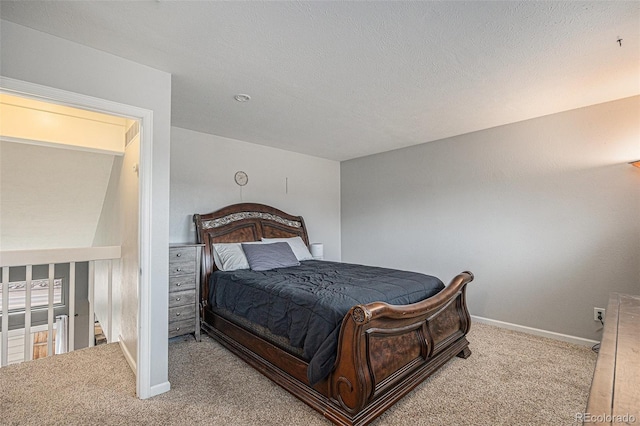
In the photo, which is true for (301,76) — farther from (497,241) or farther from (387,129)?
(497,241)

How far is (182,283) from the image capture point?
312 centimetres

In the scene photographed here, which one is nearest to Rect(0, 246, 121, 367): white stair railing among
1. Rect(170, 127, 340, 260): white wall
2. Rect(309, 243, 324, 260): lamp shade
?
Rect(170, 127, 340, 260): white wall

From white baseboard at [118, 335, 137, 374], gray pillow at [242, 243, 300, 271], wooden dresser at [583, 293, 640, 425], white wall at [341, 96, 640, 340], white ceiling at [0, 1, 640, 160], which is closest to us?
wooden dresser at [583, 293, 640, 425]

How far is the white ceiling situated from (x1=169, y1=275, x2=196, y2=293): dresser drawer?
1810 mm

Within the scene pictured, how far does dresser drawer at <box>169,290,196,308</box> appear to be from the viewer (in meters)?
3.04

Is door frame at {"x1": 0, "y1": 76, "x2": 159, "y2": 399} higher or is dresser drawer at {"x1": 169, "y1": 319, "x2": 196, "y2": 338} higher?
door frame at {"x1": 0, "y1": 76, "x2": 159, "y2": 399}

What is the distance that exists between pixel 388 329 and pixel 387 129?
8.57 feet

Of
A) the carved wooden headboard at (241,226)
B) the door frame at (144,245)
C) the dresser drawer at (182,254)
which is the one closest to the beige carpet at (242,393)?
the door frame at (144,245)

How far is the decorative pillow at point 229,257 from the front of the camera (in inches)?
136

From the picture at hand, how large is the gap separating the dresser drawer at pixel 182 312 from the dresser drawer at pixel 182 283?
197mm

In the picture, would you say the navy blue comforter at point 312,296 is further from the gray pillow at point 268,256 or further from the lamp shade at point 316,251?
the lamp shade at point 316,251

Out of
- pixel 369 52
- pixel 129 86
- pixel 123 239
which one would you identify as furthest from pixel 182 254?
pixel 369 52

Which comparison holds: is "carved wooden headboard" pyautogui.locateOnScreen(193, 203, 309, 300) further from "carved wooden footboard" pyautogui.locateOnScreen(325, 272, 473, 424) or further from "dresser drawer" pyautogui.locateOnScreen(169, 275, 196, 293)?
"carved wooden footboard" pyautogui.locateOnScreen(325, 272, 473, 424)

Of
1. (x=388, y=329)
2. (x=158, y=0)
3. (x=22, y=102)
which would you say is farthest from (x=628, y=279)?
(x=22, y=102)
